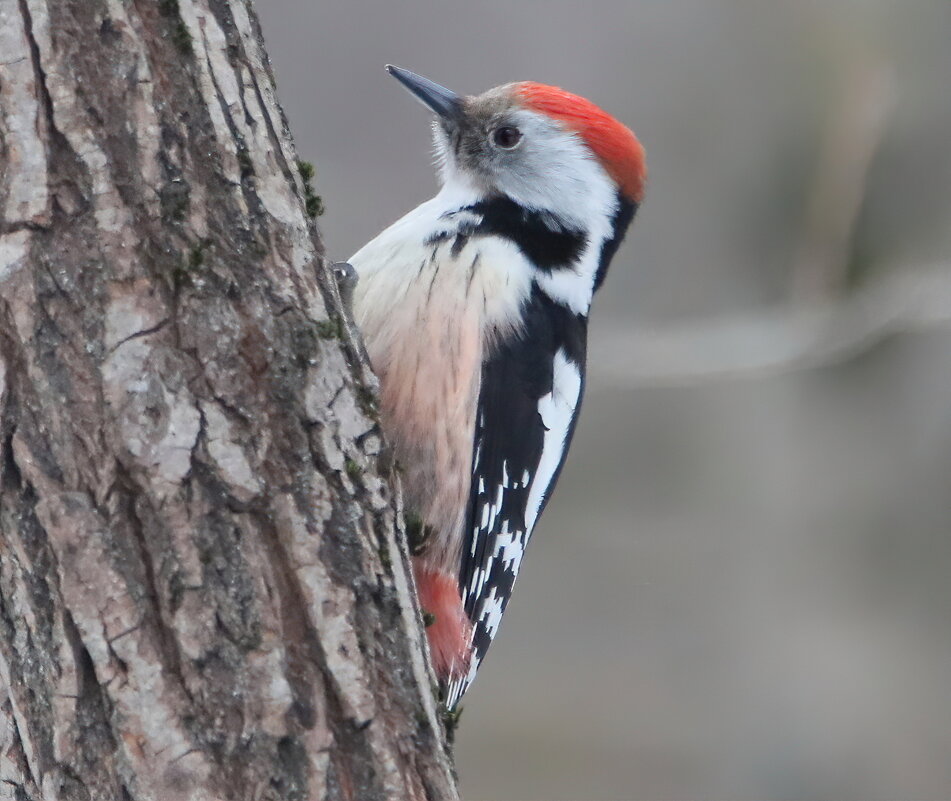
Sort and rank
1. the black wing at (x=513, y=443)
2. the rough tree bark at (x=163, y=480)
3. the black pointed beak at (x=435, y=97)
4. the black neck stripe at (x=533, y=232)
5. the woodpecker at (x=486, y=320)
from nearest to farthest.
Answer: the rough tree bark at (x=163, y=480)
the woodpecker at (x=486, y=320)
the black wing at (x=513, y=443)
the black neck stripe at (x=533, y=232)
the black pointed beak at (x=435, y=97)

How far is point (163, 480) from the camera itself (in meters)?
1.72

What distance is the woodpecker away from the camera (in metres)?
2.95

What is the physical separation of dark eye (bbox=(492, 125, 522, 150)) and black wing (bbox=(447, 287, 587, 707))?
1.75ft

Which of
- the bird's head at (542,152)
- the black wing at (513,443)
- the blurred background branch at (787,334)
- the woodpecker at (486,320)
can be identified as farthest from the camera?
the blurred background branch at (787,334)

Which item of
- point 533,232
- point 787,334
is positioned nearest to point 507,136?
point 533,232

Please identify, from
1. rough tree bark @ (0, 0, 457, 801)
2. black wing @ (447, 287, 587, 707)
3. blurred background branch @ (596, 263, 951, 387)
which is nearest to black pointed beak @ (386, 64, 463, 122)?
black wing @ (447, 287, 587, 707)

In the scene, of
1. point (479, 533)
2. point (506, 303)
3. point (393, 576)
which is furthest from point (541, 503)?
point (393, 576)

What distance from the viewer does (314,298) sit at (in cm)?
195

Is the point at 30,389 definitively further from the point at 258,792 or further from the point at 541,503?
the point at 541,503

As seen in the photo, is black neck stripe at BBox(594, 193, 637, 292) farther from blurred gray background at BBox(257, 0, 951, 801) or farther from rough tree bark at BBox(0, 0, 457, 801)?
blurred gray background at BBox(257, 0, 951, 801)

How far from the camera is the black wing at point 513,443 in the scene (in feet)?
10.1

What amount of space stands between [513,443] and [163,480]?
5.05 feet

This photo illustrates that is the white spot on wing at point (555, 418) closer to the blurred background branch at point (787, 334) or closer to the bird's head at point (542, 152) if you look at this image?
the bird's head at point (542, 152)

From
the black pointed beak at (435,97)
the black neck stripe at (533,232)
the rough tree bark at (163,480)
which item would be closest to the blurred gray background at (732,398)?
the black pointed beak at (435,97)
